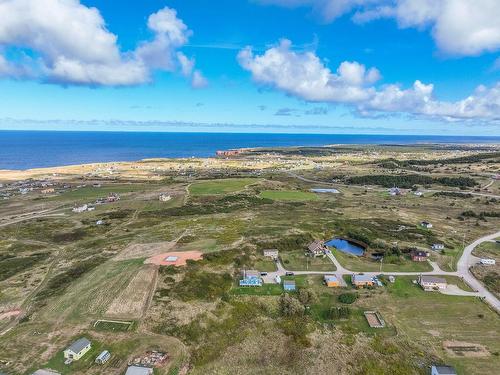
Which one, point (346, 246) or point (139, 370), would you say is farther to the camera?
point (346, 246)

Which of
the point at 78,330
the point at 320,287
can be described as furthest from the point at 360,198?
the point at 78,330

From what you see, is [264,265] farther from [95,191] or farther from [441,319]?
[95,191]

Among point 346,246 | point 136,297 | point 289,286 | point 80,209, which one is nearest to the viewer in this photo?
point 136,297

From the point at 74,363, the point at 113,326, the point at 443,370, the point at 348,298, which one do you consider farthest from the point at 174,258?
the point at 443,370

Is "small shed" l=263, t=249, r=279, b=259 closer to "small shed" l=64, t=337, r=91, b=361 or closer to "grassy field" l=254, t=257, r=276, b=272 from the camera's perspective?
"grassy field" l=254, t=257, r=276, b=272

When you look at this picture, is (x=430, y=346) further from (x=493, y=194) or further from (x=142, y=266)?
(x=493, y=194)

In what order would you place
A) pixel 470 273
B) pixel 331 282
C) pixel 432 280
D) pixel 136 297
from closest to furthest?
pixel 136 297
pixel 432 280
pixel 331 282
pixel 470 273

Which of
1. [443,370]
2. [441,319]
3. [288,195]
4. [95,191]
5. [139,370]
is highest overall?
[443,370]

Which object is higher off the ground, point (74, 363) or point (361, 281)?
point (361, 281)
